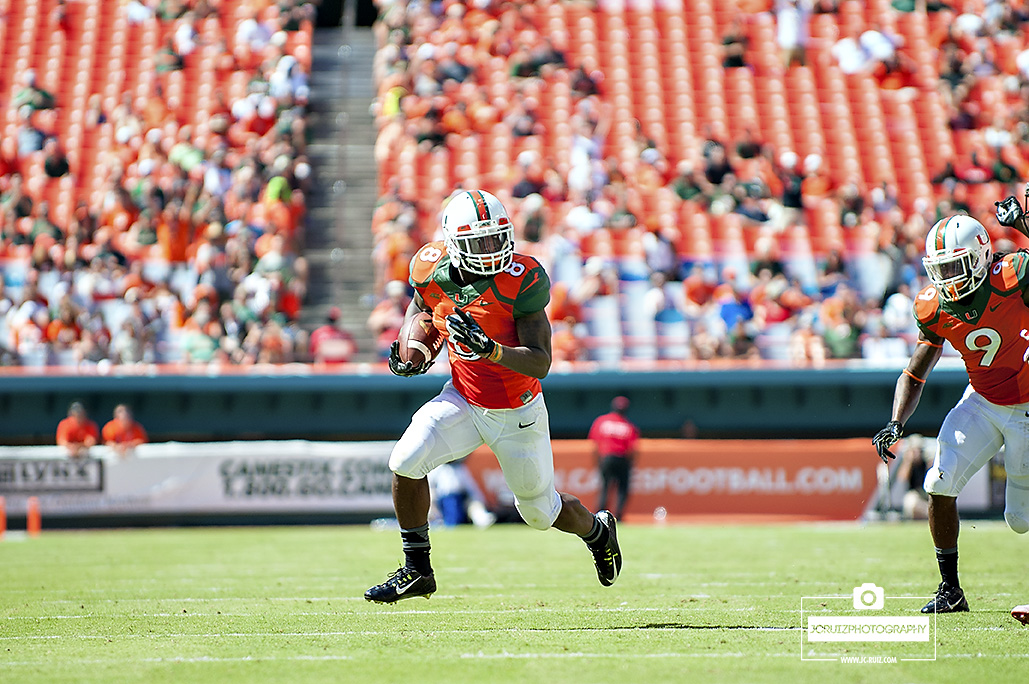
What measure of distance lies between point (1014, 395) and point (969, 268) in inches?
29.1

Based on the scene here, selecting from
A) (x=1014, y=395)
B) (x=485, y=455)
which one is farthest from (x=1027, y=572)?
(x=485, y=455)

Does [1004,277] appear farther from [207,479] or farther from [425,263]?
[207,479]

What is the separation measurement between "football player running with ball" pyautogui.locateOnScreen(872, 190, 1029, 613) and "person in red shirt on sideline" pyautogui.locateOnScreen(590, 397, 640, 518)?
27.8 ft

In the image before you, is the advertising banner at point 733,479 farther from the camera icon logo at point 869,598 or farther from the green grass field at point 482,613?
the camera icon logo at point 869,598

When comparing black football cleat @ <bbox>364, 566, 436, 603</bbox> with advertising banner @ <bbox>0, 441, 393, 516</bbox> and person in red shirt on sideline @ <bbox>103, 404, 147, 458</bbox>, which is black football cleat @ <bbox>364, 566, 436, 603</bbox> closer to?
advertising banner @ <bbox>0, 441, 393, 516</bbox>

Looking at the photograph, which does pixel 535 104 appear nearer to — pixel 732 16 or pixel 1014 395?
pixel 732 16

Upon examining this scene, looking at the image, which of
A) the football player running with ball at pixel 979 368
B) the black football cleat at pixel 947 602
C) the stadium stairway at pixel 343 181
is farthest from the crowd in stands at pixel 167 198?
the black football cleat at pixel 947 602

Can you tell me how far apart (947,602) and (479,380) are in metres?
2.68

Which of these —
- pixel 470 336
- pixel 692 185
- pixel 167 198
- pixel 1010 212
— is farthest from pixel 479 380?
pixel 692 185

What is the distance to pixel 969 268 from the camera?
6469mm

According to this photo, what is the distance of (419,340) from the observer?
6.28m

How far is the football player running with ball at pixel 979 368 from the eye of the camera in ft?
21.4

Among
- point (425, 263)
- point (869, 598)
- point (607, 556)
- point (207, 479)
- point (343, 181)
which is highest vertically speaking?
point (343, 181)

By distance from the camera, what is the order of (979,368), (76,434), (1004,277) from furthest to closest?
(76,434)
(979,368)
(1004,277)
